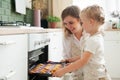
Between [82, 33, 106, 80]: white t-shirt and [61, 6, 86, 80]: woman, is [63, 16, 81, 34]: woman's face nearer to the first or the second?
[61, 6, 86, 80]: woman

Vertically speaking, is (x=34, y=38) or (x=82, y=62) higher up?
(x=34, y=38)

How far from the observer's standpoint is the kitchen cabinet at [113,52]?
3723 millimetres

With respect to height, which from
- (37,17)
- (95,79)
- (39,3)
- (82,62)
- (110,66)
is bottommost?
(110,66)

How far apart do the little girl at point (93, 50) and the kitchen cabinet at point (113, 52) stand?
7.34ft

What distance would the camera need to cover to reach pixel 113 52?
3.75m

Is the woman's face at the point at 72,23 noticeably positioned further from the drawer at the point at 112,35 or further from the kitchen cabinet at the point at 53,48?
the drawer at the point at 112,35

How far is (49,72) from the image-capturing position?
4.14ft

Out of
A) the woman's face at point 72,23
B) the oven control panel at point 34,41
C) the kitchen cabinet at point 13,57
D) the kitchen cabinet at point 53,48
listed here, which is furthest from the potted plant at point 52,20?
the kitchen cabinet at point 13,57

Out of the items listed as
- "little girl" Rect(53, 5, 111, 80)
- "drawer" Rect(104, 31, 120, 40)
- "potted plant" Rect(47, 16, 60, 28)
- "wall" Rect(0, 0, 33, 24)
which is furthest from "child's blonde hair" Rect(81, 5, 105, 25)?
"drawer" Rect(104, 31, 120, 40)

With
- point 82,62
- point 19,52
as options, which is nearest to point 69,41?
point 82,62

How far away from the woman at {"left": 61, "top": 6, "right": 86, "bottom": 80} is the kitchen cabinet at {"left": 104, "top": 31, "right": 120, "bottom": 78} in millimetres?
A: 1982

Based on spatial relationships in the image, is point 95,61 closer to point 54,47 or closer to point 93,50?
point 93,50

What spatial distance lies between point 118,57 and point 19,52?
2869mm

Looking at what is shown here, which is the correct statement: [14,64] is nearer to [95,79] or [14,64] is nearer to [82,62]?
[82,62]
